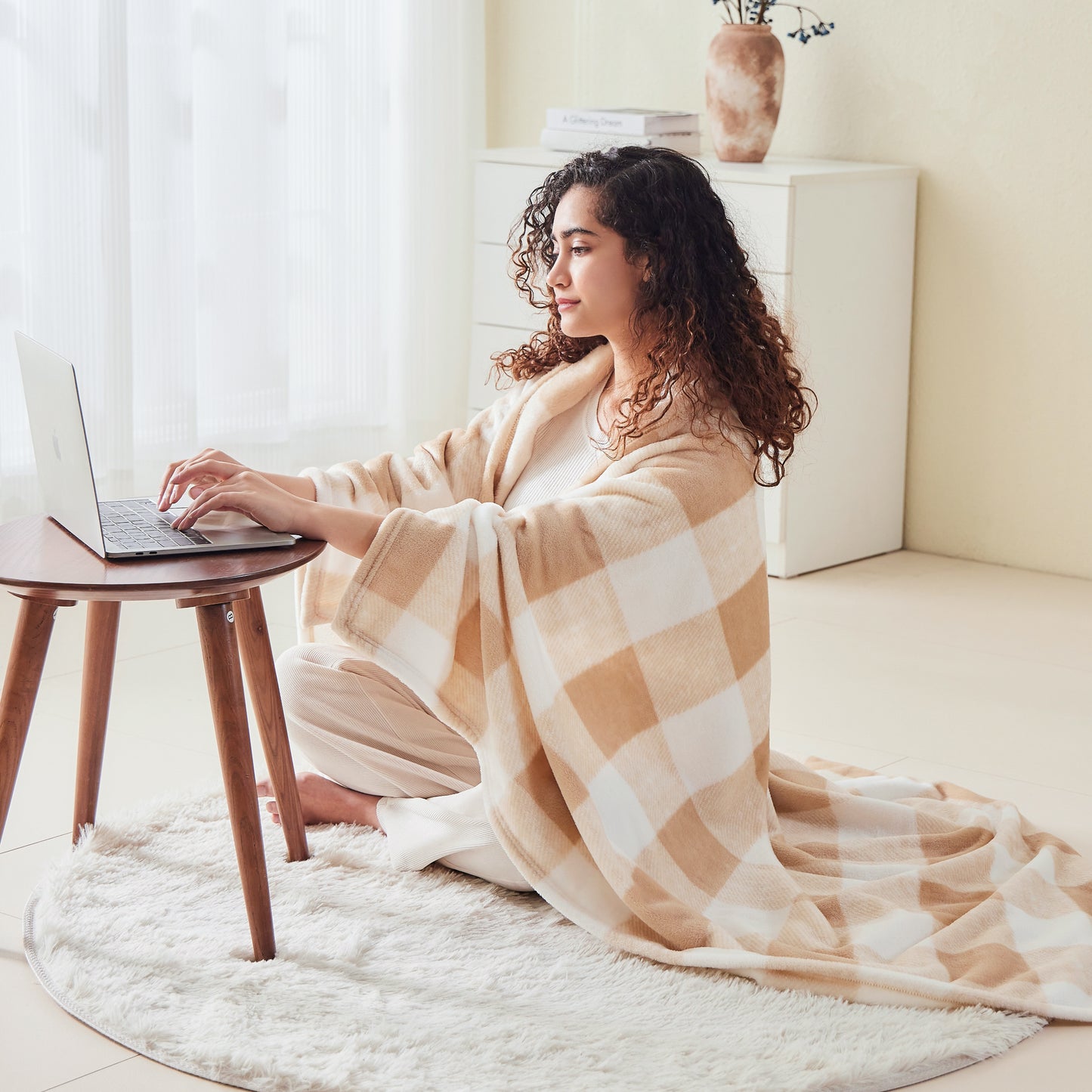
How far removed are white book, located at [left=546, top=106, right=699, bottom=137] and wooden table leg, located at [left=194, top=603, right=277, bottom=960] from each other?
8.17ft

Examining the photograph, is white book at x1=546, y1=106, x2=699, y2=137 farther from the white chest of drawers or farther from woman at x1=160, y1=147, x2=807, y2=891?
woman at x1=160, y1=147, x2=807, y2=891

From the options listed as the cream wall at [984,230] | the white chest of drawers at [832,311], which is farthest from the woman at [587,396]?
the cream wall at [984,230]

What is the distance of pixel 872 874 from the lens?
6.87 ft

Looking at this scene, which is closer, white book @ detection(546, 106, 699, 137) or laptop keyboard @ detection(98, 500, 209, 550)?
laptop keyboard @ detection(98, 500, 209, 550)

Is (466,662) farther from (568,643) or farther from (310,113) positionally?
(310,113)

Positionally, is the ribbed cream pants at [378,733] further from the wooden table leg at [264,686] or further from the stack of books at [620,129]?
the stack of books at [620,129]

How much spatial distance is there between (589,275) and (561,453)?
0.26m

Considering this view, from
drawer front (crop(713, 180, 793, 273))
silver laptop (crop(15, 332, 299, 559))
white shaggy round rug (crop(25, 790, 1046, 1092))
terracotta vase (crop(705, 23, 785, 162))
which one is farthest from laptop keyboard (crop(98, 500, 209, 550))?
terracotta vase (crop(705, 23, 785, 162))

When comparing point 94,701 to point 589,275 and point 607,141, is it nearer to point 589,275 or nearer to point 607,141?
point 589,275

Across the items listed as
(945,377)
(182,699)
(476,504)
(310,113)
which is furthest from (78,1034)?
(310,113)

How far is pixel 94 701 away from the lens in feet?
7.00

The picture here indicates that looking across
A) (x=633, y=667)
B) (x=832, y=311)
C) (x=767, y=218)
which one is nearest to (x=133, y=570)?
(x=633, y=667)

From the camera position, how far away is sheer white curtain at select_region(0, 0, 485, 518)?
12.7ft

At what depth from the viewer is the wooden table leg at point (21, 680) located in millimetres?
1865
